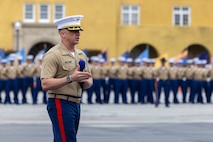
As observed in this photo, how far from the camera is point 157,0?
49.2 meters

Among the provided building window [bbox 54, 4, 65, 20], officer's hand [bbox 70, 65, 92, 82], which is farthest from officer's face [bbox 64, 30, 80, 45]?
building window [bbox 54, 4, 65, 20]

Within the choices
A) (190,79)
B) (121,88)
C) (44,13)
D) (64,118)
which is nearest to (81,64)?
(64,118)

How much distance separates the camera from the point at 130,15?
4997 centimetres

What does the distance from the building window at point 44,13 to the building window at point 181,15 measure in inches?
322

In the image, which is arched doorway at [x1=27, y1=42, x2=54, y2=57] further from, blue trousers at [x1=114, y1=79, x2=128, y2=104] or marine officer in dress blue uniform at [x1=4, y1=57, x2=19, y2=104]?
marine officer in dress blue uniform at [x1=4, y1=57, x2=19, y2=104]

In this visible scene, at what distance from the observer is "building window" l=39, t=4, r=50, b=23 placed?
4759 cm

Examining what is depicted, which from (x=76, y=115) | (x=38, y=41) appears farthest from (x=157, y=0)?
(x=76, y=115)

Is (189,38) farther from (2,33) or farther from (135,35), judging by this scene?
(2,33)

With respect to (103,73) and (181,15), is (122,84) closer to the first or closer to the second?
(103,73)

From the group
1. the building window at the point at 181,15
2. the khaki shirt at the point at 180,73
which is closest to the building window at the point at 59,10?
the building window at the point at 181,15

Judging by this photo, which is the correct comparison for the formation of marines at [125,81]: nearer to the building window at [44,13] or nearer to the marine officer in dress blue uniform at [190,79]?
the marine officer in dress blue uniform at [190,79]

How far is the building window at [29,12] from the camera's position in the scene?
47.2 m

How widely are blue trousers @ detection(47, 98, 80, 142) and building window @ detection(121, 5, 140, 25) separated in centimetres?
4144

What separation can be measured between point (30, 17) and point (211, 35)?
11.3m
